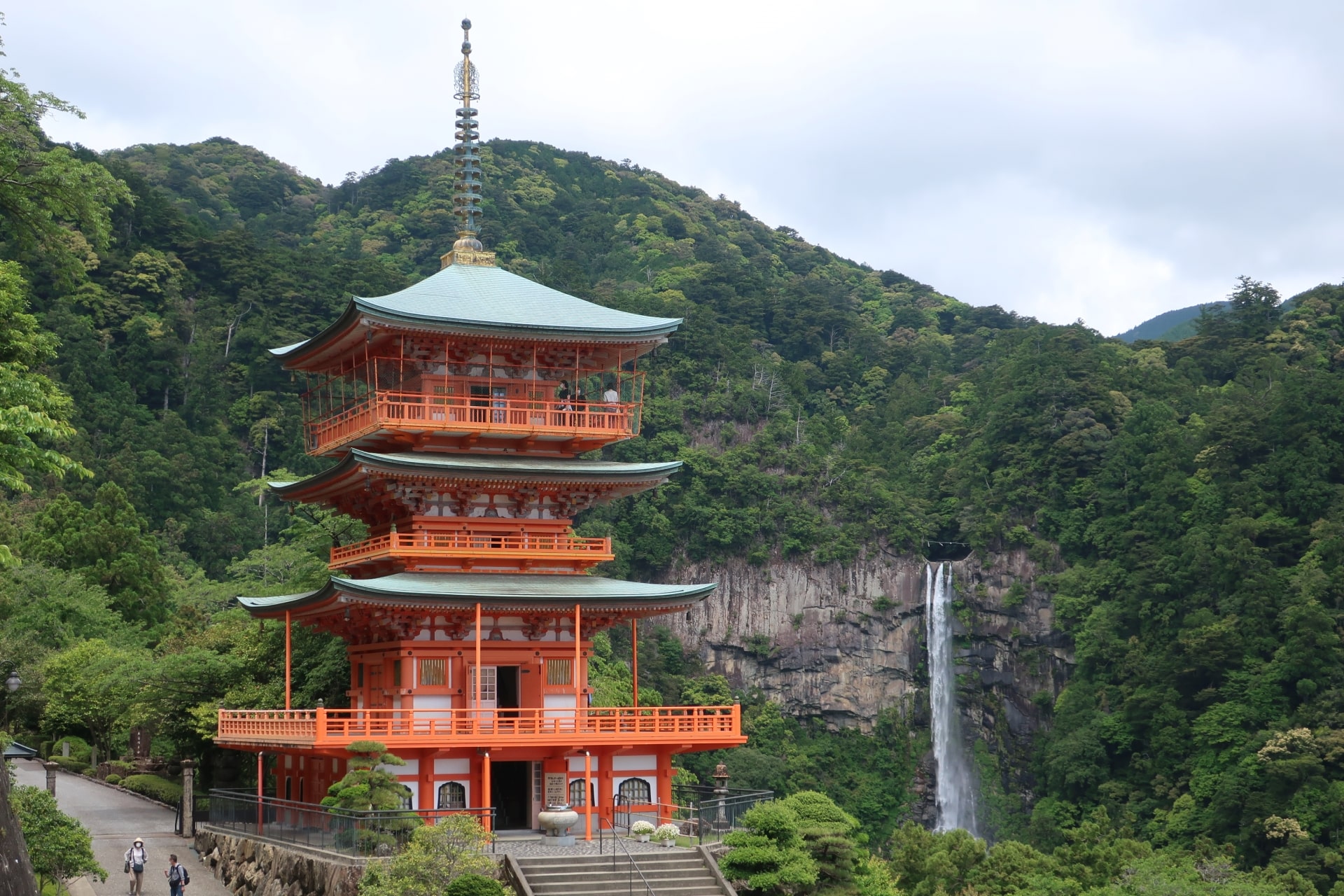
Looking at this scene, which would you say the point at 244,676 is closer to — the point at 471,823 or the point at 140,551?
the point at 471,823

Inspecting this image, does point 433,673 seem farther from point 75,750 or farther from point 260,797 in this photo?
point 75,750

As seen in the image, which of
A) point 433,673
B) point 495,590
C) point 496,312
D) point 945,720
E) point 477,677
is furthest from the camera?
point 945,720

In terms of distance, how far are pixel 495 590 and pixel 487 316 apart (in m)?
6.17

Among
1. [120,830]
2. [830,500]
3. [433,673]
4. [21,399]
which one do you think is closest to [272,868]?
[433,673]

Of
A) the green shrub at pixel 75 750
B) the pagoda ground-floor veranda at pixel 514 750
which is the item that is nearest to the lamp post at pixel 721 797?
the pagoda ground-floor veranda at pixel 514 750

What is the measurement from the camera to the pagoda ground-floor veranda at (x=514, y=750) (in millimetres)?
28500

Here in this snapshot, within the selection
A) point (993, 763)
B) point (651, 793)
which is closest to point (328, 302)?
point (993, 763)

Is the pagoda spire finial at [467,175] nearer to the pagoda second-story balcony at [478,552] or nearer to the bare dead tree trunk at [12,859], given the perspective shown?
the pagoda second-story balcony at [478,552]

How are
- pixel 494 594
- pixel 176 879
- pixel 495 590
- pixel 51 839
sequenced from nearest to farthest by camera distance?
pixel 51 839 < pixel 176 879 < pixel 494 594 < pixel 495 590

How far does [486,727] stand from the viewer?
97.7 ft

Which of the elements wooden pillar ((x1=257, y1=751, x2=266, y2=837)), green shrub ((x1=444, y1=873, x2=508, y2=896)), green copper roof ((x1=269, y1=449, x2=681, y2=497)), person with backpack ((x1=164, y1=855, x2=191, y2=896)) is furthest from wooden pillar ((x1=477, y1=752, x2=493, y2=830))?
green copper roof ((x1=269, y1=449, x2=681, y2=497))

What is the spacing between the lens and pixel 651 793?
31203 millimetres

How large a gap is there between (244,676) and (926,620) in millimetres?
48751

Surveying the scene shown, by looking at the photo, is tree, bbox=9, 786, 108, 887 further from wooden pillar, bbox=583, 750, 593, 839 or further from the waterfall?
the waterfall
